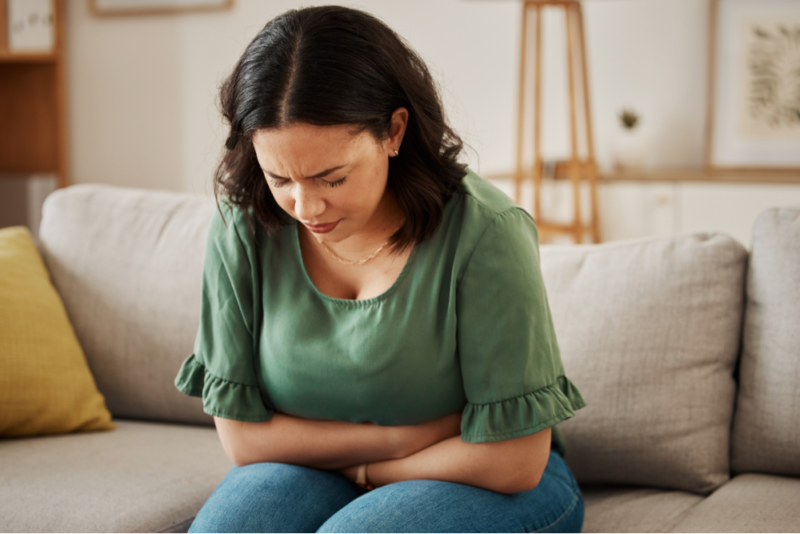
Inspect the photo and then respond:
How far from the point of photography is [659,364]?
1.22 m

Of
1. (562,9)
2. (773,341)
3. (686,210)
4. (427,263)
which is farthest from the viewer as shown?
(562,9)

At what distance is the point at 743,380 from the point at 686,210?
1.54 metres

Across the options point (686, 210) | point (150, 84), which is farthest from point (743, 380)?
point (150, 84)

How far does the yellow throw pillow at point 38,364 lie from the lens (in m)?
1.33

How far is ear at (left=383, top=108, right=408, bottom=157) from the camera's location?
0.92 meters

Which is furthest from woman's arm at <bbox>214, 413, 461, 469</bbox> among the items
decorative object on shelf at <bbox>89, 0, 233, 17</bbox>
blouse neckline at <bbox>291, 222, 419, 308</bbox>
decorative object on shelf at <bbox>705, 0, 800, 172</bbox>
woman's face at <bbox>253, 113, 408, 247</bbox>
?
decorative object on shelf at <bbox>89, 0, 233, 17</bbox>

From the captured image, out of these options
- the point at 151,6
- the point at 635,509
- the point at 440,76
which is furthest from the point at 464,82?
the point at 635,509

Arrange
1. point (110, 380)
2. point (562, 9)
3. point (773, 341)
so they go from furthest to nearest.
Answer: point (562, 9), point (110, 380), point (773, 341)

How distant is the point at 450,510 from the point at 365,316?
0.28m

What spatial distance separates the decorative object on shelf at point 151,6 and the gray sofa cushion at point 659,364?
8.85ft

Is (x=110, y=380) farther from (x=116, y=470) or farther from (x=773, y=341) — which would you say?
(x=773, y=341)

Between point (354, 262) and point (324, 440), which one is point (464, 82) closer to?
point (354, 262)

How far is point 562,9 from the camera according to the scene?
296 cm

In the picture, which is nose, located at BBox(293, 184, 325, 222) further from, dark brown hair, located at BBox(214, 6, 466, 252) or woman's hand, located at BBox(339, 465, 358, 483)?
woman's hand, located at BBox(339, 465, 358, 483)
